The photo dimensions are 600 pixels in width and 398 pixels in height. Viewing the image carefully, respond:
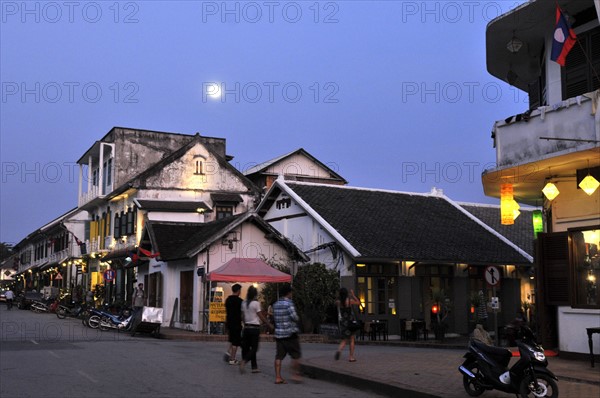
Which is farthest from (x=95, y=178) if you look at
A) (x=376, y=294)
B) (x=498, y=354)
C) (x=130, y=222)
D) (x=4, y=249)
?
(x=4, y=249)

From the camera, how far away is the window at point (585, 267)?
14.8 meters

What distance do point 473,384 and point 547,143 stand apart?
6.00 metres

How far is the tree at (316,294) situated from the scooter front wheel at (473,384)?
50.3 feet

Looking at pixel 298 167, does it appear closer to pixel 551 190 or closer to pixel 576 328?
pixel 551 190

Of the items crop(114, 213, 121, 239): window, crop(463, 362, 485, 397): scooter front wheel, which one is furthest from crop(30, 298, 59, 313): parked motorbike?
crop(463, 362, 485, 397): scooter front wheel

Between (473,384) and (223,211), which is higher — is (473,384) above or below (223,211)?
below

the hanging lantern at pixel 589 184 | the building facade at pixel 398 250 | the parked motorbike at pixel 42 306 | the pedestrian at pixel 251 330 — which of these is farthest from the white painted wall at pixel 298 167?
the hanging lantern at pixel 589 184

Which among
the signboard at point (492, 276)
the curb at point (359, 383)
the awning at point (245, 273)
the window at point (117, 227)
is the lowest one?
the curb at point (359, 383)

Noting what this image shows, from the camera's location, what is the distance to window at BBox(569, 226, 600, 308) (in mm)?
14789

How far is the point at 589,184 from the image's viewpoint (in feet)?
45.4

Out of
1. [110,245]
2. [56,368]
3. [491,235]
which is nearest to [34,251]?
[110,245]

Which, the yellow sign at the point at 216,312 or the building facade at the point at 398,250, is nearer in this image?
the yellow sign at the point at 216,312

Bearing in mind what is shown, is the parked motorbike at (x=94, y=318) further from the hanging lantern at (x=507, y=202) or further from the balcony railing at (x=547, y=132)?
the balcony railing at (x=547, y=132)

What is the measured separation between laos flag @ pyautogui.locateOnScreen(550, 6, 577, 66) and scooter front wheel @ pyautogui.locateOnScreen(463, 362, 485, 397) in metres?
6.42
